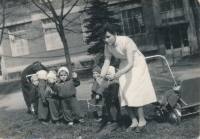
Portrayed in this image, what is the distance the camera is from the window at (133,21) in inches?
444

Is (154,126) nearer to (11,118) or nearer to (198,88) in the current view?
(198,88)

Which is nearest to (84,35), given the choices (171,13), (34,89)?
(171,13)

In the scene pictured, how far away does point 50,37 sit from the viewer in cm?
1165

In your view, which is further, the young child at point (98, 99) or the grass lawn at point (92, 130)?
the young child at point (98, 99)

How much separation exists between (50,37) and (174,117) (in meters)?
9.88

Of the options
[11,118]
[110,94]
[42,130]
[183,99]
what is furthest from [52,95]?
[183,99]

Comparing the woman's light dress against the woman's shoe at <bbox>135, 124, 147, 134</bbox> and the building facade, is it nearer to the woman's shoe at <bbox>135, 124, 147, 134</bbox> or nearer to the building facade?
the woman's shoe at <bbox>135, 124, 147, 134</bbox>

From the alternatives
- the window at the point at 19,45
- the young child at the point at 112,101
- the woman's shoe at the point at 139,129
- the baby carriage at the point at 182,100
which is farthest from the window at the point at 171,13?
the woman's shoe at the point at 139,129

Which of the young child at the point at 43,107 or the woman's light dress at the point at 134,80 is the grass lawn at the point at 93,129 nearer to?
the young child at the point at 43,107

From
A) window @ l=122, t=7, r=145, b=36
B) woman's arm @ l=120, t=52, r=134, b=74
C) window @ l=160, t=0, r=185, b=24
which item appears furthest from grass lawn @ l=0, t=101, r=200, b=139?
window @ l=160, t=0, r=185, b=24

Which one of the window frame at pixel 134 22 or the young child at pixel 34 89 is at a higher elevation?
the window frame at pixel 134 22

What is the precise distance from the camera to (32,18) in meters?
12.0

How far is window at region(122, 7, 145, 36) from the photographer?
37.0 ft

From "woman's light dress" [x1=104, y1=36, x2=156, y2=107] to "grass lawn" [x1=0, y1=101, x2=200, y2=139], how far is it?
317 mm
